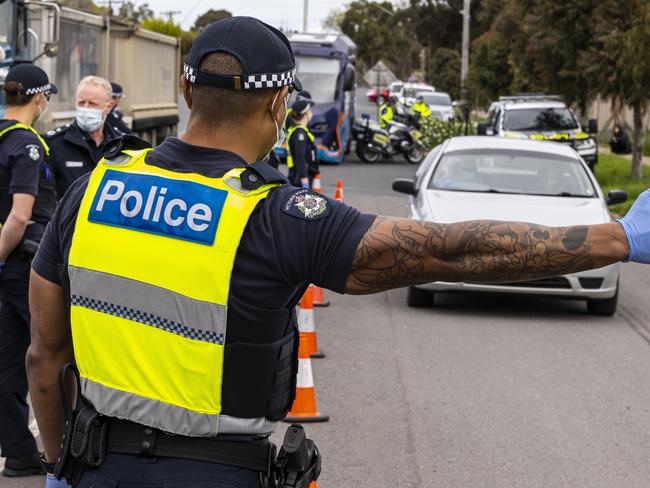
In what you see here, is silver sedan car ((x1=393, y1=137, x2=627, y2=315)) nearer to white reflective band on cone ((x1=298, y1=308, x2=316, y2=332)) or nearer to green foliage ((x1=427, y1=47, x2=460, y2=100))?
white reflective band on cone ((x1=298, y1=308, x2=316, y2=332))

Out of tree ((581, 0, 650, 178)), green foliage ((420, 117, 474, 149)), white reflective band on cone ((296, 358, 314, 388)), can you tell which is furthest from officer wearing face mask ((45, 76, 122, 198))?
green foliage ((420, 117, 474, 149))

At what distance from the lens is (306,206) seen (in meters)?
2.46

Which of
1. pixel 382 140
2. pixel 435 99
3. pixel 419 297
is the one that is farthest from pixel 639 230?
pixel 435 99

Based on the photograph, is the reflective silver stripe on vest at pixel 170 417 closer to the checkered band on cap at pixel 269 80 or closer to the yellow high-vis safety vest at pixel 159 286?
the yellow high-vis safety vest at pixel 159 286

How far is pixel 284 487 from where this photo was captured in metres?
2.62

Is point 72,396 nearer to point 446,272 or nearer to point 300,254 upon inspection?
point 300,254

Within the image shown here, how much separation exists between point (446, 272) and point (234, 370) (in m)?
0.51

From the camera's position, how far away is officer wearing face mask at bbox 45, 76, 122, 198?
6105mm

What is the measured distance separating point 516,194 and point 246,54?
27.6 feet

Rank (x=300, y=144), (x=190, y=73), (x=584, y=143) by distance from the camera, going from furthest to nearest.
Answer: (x=584, y=143)
(x=300, y=144)
(x=190, y=73)

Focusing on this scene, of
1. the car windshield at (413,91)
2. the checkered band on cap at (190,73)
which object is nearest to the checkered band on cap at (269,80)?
the checkered band on cap at (190,73)

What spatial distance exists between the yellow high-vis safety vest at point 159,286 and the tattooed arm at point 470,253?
11.1 inches

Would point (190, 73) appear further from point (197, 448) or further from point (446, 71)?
point (446, 71)

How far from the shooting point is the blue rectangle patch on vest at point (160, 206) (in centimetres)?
250
